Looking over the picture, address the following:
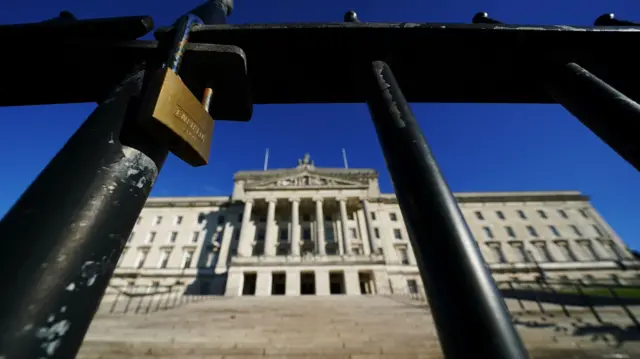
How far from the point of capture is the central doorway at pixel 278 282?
31.6 m

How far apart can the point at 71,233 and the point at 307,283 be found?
34754 millimetres

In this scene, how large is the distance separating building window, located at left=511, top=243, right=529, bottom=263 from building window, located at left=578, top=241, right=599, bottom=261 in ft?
30.9

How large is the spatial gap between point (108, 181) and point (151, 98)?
0.49 meters

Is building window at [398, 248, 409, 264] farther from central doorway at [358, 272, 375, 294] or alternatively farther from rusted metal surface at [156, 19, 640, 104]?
rusted metal surface at [156, 19, 640, 104]

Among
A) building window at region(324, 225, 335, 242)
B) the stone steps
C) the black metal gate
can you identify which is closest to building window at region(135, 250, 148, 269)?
building window at region(324, 225, 335, 242)

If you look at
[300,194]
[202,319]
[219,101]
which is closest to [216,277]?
[300,194]

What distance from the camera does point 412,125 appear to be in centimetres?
176

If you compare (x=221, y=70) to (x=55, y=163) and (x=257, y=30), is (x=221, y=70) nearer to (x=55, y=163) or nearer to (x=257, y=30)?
(x=257, y=30)

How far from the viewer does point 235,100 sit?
2.25 meters

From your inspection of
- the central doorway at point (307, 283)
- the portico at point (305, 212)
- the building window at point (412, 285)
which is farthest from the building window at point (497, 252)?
the central doorway at point (307, 283)

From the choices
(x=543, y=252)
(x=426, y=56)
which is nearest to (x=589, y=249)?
(x=543, y=252)

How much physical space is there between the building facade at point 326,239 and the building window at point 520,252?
152mm

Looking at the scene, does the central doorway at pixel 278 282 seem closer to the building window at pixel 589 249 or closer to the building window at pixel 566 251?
the building window at pixel 566 251

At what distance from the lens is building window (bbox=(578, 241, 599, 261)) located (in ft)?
130
